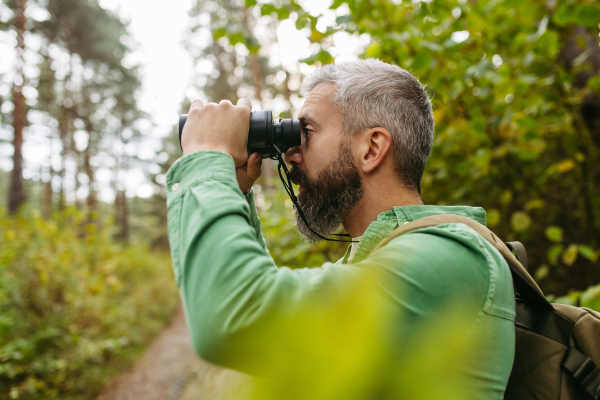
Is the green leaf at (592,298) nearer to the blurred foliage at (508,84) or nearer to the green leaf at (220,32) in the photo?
the blurred foliage at (508,84)

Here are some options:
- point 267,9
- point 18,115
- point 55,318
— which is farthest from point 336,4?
point 18,115

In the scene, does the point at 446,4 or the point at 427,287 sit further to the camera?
the point at 446,4

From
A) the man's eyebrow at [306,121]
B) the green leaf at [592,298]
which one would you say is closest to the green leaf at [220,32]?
the man's eyebrow at [306,121]

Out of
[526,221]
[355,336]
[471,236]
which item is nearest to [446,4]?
[526,221]

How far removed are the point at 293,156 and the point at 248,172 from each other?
0.22m

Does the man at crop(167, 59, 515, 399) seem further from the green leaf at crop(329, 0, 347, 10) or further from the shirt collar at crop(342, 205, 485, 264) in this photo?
the green leaf at crop(329, 0, 347, 10)

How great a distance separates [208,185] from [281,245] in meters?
2.68

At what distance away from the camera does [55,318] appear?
5340 mm

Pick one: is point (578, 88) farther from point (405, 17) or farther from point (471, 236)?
point (471, 236)

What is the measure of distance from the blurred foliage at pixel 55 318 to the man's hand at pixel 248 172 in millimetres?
4617

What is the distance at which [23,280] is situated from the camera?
5211 mm

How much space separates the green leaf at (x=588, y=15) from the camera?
178 cm

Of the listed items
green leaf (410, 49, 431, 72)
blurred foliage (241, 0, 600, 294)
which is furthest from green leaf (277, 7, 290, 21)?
green leaf (410, 49, 431, 72)

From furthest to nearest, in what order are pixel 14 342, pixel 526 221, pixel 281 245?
pixel 14 342, pixel 281 245, pixel 526 221
